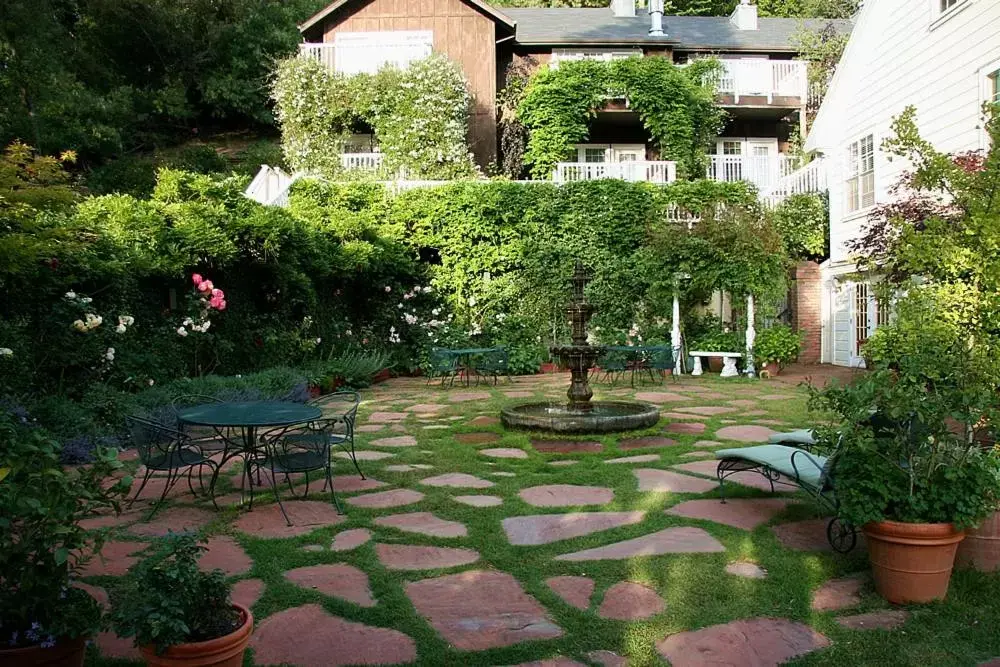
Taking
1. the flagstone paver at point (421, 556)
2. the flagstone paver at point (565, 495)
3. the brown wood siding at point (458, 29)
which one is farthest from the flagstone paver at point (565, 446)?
the brown wood siding at point (458, 29)

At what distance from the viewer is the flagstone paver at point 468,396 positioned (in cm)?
1123

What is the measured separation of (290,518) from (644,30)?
21.0 meters

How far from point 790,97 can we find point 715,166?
14.4ft

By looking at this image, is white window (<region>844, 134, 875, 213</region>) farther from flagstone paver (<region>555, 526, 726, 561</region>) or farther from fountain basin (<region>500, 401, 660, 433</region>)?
flagstone paver (<region>555, 526, 726, 561</region>)

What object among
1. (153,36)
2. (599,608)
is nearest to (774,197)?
(599,608)

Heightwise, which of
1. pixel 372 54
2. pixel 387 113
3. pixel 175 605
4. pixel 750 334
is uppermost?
pixel 372 54

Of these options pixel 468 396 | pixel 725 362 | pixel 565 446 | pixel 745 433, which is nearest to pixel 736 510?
pixel 565 446

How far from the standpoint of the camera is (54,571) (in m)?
2.68

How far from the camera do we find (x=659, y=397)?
36.4 ft

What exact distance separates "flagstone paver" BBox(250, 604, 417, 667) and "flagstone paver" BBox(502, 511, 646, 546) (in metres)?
1.38

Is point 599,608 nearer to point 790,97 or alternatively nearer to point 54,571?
point 54,571

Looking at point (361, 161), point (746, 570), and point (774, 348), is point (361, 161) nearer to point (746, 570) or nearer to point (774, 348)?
point (774, 348)

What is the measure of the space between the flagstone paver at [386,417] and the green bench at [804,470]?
4.68 m

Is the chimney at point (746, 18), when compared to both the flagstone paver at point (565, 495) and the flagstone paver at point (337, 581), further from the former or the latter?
the flagstone paver at point (337, 581)
